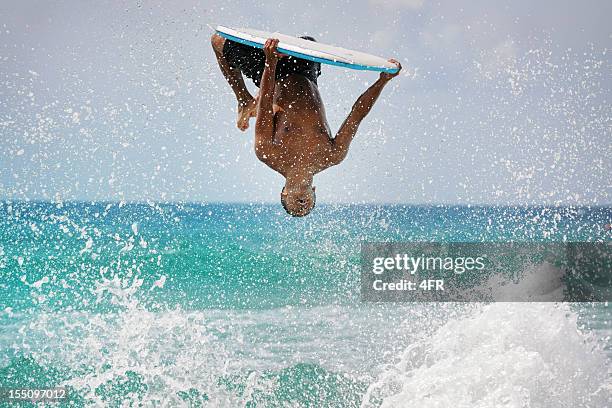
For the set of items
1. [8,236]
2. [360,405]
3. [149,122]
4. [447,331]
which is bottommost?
[360,405]

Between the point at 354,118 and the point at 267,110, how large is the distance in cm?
52

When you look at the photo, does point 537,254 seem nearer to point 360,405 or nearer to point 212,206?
point 360,405

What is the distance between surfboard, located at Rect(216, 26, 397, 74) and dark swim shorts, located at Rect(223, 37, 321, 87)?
0.18 metres

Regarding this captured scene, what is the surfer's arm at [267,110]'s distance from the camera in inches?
141

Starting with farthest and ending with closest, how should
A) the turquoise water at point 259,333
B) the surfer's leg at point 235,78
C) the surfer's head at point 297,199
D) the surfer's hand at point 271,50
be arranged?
the turquoise water at point 259,333, the surfer's leg at point 235,78, the surfer's head at point 297,199, the surfer's hand at point 271,50

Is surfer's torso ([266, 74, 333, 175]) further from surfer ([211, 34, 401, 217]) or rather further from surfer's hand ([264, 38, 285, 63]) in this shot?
surfer's hand ([264, 38, 285, 63])

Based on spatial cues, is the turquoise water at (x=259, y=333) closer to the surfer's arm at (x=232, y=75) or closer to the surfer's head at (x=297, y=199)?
the surfer's head at (x=297, y=199)

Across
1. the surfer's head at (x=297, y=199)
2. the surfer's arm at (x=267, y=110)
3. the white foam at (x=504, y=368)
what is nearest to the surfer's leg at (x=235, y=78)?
the surfer's arm at (x=267, y=110)

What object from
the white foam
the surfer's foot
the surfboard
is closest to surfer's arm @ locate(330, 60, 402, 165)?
the surfboard

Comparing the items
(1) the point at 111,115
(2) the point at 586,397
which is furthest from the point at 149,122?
(2) the point at 586,397

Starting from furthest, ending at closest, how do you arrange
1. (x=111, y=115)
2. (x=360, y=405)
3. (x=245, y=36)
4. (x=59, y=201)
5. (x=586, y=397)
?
1. (x=59, y=201)
2. (x=111, y=115)
3. (x=360, y=405)
4. (x=586, y=397)
5. (x=245, y=36)

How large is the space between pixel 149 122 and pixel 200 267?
5913 millimetres

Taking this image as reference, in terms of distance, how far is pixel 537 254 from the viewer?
19594 mm

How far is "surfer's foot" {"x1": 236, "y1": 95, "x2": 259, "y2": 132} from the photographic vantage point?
13.5 feet
